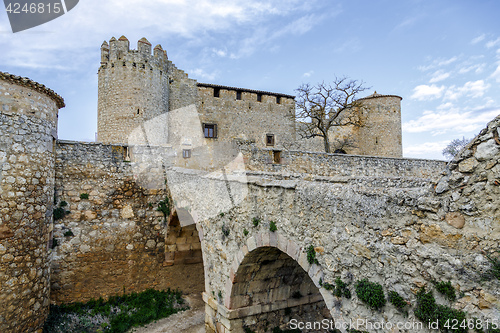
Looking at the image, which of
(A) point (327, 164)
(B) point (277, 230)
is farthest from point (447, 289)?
(A) point (327, 164)

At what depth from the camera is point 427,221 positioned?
10.7 feet

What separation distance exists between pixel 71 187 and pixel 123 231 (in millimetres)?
2066

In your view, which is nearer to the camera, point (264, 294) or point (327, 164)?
point (264, 294)

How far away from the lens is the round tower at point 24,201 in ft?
24.0

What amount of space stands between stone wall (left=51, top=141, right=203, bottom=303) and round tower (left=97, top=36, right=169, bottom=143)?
31.5ft

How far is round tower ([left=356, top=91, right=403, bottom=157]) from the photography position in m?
26.1

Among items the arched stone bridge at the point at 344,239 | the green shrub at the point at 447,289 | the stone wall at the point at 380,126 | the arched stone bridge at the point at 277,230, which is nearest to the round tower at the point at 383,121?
the stone wall at the point at 380,126

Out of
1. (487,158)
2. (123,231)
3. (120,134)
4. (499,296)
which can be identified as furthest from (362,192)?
(120,134)

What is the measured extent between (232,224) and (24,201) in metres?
5.10

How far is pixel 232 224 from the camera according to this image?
6.88 m

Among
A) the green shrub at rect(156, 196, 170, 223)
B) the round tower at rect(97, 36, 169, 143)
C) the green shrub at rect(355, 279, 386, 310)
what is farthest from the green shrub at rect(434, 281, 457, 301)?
the round tower at rect(97, 36, 169, 143)

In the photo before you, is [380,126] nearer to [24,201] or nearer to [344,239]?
[344,239]

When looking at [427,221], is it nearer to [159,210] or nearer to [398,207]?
[398,207]

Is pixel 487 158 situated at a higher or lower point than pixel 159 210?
higher
